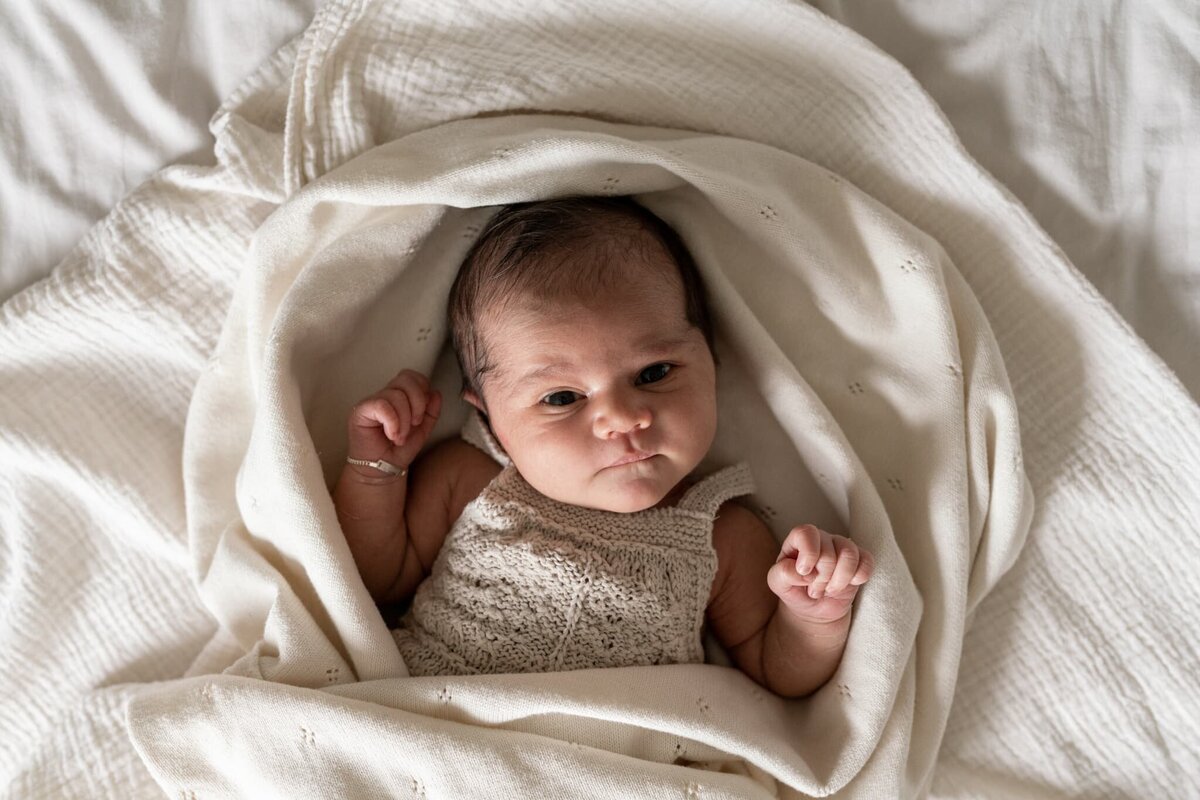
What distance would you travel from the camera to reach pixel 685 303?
1479 millimetres

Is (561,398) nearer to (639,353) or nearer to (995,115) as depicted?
(639,353)

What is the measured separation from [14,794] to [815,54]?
1544mm

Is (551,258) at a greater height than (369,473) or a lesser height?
greater

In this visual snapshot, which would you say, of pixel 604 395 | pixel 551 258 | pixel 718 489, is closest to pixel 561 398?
pixel 604 395

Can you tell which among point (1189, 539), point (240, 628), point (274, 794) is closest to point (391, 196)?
point (240, 628)

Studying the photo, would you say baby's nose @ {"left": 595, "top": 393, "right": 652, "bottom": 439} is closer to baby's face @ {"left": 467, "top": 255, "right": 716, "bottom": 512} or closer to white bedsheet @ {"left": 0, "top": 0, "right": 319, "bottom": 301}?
baby's face @ {"left": 467, "top": 255, "right": 716, "bottom": 512}

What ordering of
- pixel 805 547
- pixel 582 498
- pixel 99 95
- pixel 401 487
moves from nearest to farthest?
pixel 805 547 → pixel 582 498 → pixel 401 487 → pixel 99 95

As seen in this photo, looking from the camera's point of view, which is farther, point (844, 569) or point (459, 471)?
point (459, 471)

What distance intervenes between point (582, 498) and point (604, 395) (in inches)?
5.7

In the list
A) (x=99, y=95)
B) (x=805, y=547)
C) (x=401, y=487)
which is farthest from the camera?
→ (x=99, y=95)

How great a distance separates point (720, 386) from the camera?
1.65 metres

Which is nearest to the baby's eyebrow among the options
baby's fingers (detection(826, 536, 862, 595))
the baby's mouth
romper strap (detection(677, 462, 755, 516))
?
A: the baby's mouth

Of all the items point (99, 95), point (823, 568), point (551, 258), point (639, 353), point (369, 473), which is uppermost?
point (99, 95)

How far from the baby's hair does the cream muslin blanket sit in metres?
0.04
